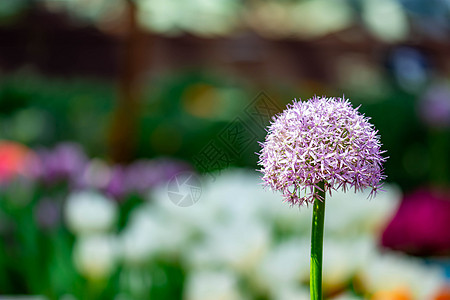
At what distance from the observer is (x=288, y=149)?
26cm

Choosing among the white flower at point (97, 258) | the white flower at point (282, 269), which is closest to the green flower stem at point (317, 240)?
the white flower at point (282, 269)

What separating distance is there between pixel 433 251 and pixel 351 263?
2.92 ft

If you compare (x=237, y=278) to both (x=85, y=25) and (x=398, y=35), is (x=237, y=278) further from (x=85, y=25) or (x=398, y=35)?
(x=398, y=35)

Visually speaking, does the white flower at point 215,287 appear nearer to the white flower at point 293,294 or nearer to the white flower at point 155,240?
the white flower at point 293,294

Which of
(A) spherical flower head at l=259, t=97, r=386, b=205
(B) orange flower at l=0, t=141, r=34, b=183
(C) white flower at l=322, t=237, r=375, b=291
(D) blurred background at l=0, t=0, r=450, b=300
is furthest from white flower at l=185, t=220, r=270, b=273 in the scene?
(B) orange flower at l=0, t=141, r=34, b=183

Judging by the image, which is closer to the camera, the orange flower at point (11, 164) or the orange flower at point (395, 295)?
the orange flower at point (395, 295)

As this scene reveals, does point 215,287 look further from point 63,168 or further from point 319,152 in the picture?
point 63,168

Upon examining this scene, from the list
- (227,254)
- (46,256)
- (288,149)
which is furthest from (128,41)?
(288,149)

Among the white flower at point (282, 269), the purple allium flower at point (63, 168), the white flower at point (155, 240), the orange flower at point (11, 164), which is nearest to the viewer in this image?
the white flower at point (282, 269)

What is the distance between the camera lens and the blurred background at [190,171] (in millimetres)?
1303

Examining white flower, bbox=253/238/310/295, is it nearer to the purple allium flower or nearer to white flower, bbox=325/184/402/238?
white flower, bbox=325/184/402/238

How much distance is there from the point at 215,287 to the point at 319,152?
1.05 m

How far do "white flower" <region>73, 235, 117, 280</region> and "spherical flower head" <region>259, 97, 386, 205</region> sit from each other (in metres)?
1.43

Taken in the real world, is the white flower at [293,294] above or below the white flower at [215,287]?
above
